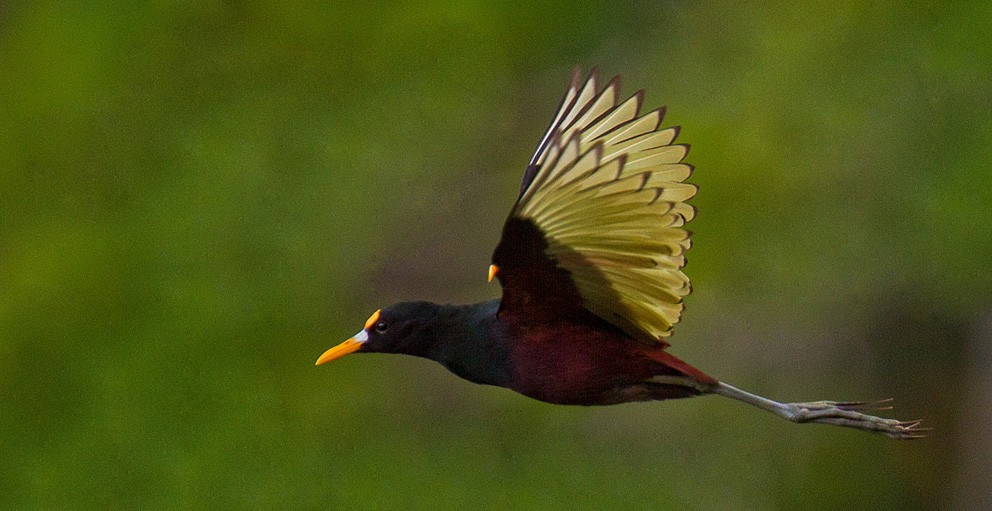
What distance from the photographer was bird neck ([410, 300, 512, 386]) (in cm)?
445

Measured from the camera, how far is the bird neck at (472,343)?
14.6ft

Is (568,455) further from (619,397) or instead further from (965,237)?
(619,397)

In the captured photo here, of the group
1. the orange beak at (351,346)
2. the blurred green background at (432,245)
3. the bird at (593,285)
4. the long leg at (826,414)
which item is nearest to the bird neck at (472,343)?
the bird at (593,285)

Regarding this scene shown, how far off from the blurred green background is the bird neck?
5829 mm

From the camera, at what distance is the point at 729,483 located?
37.4 ft

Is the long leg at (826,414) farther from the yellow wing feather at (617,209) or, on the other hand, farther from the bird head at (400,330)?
the bird head at (400,330)

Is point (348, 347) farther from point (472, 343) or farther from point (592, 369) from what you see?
point (592, 369)

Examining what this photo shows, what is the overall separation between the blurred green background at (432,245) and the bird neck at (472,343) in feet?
19.1

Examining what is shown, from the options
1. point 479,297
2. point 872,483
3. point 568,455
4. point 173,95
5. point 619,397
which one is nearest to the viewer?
point 619,397

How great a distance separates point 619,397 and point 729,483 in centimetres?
707

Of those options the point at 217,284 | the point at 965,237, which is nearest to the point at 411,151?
the point at 217,284

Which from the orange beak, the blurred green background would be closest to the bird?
the orange beak

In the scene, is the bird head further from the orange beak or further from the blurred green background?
the blurred green background

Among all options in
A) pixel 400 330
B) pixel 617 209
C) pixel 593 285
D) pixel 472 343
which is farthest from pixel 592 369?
pixel 400 330
